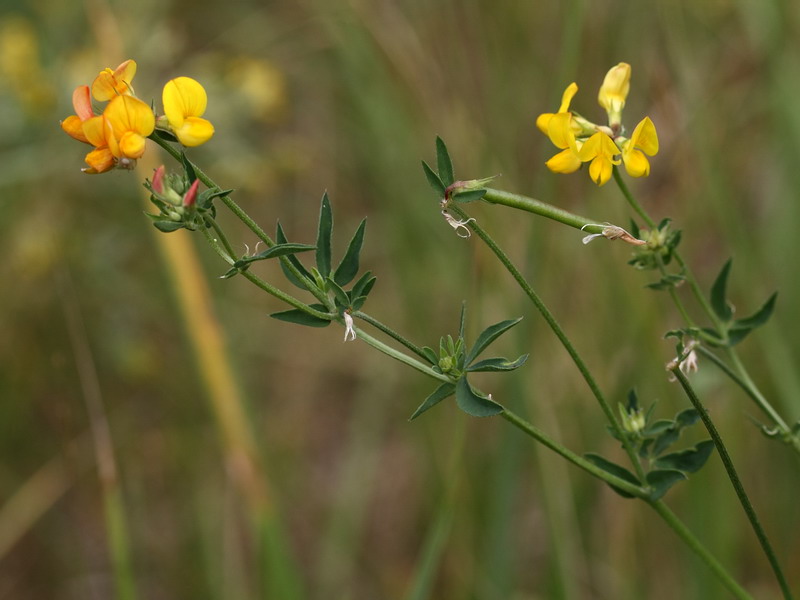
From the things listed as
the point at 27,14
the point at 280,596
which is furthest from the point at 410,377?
the point at 27,14

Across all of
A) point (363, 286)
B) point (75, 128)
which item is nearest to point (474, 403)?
point (363, 286)

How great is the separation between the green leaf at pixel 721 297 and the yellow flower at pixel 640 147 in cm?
22

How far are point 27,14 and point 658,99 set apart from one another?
268 cm

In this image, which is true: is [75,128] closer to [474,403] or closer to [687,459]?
[474,403]

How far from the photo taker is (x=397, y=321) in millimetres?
3156

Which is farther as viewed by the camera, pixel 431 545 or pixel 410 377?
pixel 410 377

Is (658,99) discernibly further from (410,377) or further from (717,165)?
(410,377)

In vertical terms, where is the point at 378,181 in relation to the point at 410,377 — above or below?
above

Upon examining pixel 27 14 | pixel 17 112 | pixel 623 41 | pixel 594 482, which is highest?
pixel 27 14

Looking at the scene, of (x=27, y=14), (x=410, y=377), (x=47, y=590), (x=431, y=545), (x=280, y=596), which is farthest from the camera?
(x=27, y=14)

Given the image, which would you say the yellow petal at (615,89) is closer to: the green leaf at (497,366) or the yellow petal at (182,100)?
the green leaf at (497,366)

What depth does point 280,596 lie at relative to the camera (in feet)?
5.90

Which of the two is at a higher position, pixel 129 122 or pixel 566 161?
pixel 129 122

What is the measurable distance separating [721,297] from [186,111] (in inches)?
27.1
